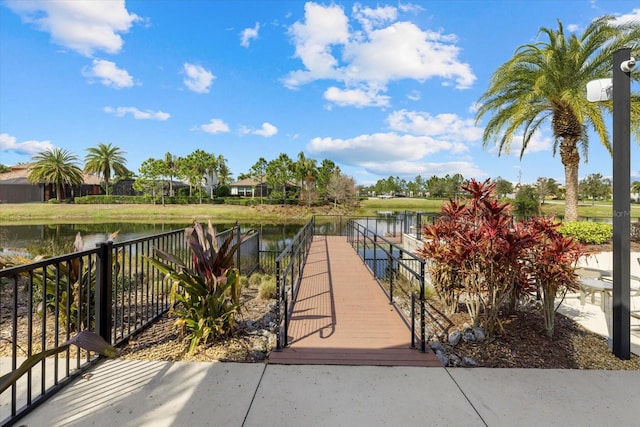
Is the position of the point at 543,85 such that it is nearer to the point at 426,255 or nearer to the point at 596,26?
the point at 596,26

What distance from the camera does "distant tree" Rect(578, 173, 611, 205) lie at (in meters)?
61.4

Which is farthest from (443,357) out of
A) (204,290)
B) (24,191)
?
(24,191)

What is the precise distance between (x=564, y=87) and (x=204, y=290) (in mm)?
12664

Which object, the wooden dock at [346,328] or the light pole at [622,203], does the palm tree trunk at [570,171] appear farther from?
the light pole at [622,203]

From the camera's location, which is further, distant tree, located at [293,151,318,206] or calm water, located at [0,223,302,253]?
distant tree, located at [293,151,318,206]

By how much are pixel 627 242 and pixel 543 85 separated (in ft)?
29.9

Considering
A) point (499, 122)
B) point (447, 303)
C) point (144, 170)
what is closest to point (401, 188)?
point (144, 170)

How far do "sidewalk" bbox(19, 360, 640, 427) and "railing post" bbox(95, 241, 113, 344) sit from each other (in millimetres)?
313

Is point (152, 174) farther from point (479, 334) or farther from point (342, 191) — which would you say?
point (479, 334)

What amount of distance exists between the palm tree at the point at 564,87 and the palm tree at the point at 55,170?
159ft

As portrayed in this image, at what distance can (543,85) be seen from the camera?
995cm

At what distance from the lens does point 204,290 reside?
3.19m

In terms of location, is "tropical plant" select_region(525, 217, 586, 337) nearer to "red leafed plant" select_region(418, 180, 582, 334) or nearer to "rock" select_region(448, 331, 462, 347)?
"red leafed plant" select_region(418, 180, 582, 334)

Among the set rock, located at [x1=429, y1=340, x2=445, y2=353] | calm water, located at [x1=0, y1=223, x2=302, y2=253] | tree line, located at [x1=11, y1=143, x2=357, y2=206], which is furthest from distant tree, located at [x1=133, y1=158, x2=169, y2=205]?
rock, located at [x1=429, y1=340, x2=445, y2=353]
